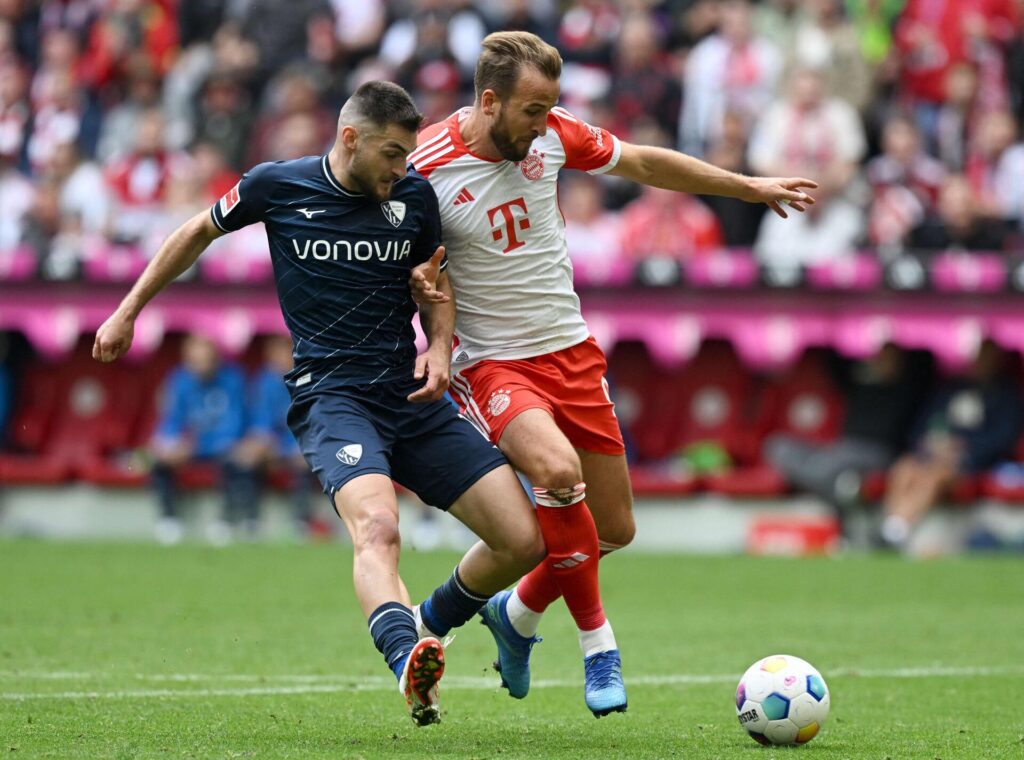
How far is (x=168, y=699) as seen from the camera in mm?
7285

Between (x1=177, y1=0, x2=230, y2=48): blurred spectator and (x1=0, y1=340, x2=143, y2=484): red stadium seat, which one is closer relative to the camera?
(x1=0, y1=340, x2=143, y2=484): red stadium seat

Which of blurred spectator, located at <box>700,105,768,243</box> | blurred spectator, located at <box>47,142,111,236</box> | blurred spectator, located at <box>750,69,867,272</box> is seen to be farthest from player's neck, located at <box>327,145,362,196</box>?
blurred spectator, located at <box>47,142,111,236</box>

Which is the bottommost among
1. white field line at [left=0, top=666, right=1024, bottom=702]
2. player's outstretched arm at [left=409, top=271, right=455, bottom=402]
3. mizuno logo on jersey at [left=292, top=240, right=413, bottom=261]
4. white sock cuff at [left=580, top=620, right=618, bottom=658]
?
white field line at [left=0, top=666, right=1024, bottom=702]

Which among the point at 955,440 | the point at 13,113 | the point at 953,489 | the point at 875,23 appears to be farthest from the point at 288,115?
the point at 953,489

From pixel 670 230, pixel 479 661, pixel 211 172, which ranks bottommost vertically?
pixel 479 661

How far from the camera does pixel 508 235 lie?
7246 millimetres

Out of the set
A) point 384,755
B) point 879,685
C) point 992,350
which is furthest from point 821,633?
point 992,350

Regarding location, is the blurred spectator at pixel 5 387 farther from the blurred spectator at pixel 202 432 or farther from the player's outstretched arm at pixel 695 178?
the player's outstretched arm at pixel 695 178

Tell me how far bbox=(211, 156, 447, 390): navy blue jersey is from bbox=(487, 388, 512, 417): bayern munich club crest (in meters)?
0.47

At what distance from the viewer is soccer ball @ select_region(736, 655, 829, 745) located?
6379 millimetres

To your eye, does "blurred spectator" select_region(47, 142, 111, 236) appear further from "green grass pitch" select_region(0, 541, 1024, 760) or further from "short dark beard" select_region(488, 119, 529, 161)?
"short dark beard" select_region(488, 119, 529, 161)

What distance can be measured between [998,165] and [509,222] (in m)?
11.0

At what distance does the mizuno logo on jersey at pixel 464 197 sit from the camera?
7.16 metres

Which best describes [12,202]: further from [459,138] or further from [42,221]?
[459,138]
